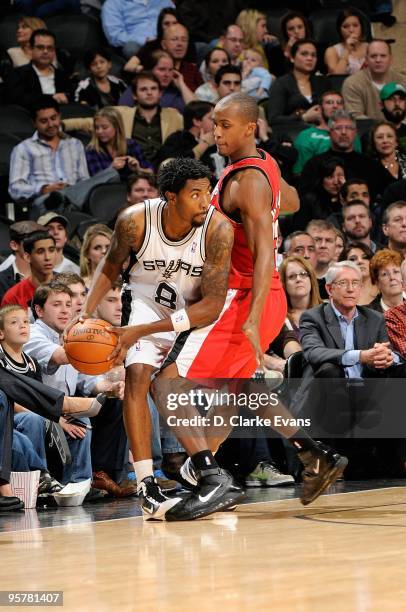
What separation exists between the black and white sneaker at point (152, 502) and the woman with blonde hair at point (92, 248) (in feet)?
9.10

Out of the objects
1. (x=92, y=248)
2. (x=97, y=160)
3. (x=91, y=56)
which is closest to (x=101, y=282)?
(x=92, y=248)

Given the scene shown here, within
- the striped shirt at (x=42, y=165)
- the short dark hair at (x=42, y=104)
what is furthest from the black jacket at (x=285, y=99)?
the short dark hair at (x=42, y=104)

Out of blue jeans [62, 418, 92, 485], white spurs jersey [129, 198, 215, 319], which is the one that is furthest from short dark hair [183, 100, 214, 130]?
white spurs jersey [129, 198, 215, 319]

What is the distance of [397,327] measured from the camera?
727 cm

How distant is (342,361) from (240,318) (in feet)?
5.86

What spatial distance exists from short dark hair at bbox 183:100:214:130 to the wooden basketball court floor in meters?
5.14

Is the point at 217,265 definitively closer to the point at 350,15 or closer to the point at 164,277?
the point at 164,277

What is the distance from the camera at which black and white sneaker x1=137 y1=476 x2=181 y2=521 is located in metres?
4.93

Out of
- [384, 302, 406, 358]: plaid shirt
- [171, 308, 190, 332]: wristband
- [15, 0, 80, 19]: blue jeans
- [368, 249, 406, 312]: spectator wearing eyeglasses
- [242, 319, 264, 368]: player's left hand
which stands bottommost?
[384, 302, 406, 358]: plaid shirt

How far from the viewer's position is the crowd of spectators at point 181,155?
656cm

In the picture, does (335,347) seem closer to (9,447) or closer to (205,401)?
(205,401)

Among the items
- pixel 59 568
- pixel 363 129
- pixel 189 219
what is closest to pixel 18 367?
pixel 189 219

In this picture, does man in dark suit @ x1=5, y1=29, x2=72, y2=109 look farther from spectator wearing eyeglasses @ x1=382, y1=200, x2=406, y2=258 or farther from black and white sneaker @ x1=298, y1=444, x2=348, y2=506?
black and white sneaker @ x1=298, y1=444, x2=348, y2=506

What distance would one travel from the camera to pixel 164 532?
455 centimetres
